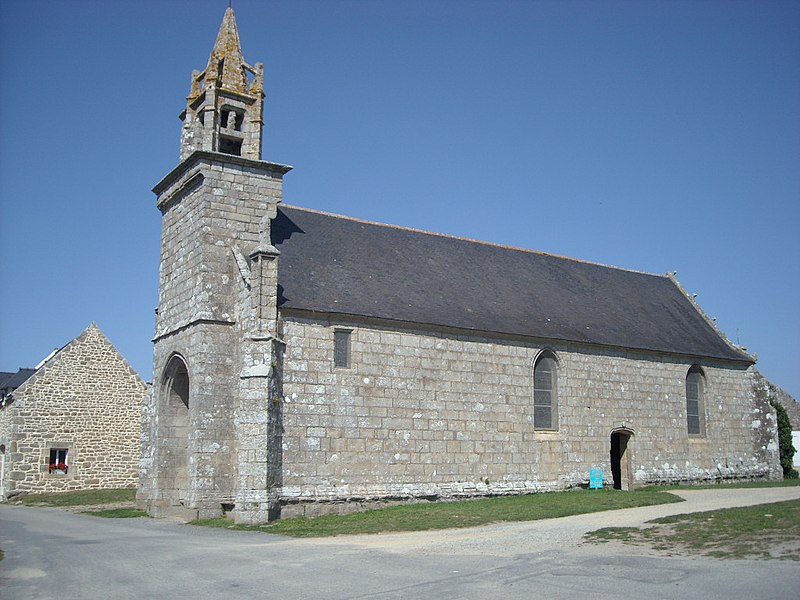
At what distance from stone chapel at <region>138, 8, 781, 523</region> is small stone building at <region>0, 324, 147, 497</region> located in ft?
34.4

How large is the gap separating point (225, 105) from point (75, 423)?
1589cm

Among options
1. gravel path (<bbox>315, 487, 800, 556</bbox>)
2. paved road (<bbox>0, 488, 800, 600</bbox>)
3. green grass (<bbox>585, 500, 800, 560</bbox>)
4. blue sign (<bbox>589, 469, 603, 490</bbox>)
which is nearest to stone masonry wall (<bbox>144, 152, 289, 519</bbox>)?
paved road (<bbox>0, 488, 800, 600</bbox>)

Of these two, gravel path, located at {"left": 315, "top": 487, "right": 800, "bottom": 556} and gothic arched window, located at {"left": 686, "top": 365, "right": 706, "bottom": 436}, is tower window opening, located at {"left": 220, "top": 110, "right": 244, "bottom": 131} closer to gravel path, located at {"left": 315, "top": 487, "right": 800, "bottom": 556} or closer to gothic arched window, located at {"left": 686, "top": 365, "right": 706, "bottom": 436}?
gravel path, located at {"left": 315, "top": 487, "right": 800, "bottom": 556}

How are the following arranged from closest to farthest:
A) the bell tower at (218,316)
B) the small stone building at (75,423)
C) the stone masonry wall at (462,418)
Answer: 1. the bell tower at (218,316)
2. the stone masonry wall at (462,418)
3. the small stone building at (75,423)

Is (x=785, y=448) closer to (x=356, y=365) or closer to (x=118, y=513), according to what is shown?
(x=356, y=365)

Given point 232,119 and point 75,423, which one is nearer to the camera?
point 232,119

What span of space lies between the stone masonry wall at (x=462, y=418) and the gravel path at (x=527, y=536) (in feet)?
15.2

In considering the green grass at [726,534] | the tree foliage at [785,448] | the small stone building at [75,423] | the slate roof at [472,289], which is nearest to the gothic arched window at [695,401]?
the slate roof at [472,289]

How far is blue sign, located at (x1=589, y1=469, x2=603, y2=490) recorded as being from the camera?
921 inches

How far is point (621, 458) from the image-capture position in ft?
82.2

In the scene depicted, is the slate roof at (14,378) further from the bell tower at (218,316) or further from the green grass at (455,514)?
the green grass at (455,514)

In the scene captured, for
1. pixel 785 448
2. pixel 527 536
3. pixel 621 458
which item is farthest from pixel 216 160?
pixel 785 448

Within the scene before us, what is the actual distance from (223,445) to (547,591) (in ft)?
37.8

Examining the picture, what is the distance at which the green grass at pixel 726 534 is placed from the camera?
1081 cm
